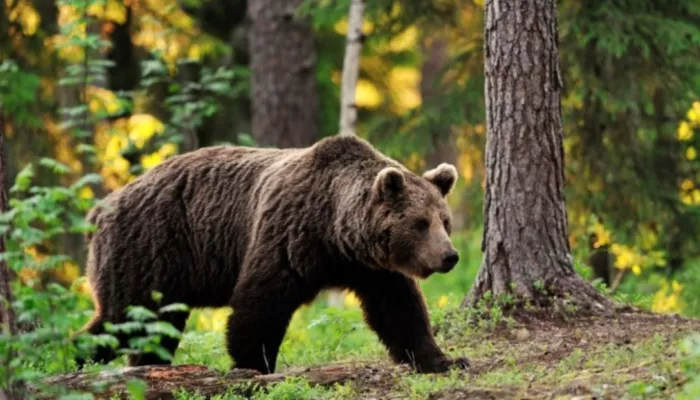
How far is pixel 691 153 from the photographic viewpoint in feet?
40.5

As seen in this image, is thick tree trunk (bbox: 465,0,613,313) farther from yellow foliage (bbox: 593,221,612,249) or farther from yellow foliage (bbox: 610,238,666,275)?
yellow foliage (bbox: 610,238,666,275)

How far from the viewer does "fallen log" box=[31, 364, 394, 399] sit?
6492 mm

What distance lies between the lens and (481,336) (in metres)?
8.21

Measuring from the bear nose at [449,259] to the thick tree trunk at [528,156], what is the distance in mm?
1065

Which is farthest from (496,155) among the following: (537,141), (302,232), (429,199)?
(302,232)

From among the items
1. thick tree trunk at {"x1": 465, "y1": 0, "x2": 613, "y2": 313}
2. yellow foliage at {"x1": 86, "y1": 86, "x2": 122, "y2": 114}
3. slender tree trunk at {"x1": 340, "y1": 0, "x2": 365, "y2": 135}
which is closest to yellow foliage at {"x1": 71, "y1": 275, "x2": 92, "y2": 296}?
yellow foliage at {"x1": 86, "y1": 86, "x2": 122, "y2": 114}

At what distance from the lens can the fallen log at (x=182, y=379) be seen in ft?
21.3

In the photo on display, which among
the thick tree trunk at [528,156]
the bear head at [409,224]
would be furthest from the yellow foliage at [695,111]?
the bear head at [409,224]

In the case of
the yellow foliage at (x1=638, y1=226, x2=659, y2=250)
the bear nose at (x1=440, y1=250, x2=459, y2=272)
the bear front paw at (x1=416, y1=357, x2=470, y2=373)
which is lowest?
the bear front paw at (x1=416, y1=357, x2=470, y2=373)

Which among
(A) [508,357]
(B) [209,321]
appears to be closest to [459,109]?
(B) [209,321]

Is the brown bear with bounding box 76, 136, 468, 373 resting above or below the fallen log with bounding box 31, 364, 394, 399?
above

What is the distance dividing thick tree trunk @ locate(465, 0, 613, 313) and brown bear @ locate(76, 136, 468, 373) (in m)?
0.64

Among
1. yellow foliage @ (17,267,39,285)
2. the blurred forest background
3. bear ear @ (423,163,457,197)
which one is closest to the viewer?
yellow foliage @ (17,267,39,285)

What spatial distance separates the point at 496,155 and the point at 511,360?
1734mm
